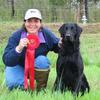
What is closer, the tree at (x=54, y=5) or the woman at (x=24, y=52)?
the woman at (x=24, y=52)

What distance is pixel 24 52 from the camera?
5.86 meters

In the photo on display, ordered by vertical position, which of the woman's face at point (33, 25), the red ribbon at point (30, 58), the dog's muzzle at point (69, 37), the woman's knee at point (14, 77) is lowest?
the woman's knee at point (14, 77)

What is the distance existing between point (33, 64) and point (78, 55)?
63 centimetres

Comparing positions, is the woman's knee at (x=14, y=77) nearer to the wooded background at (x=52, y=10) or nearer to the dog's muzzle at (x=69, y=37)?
the dog's muzzle at (x=69, y=37)

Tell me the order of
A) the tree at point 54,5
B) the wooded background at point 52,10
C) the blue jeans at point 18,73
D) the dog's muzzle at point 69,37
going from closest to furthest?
the dog's muzzle at point 69,37 < the blue jeans at point 18,73 < the wooded background at point 52,10 < the tree at point 54,5

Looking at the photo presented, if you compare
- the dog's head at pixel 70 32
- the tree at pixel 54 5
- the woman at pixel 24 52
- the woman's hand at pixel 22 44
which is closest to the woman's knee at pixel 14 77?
the woman at pixel 24 52

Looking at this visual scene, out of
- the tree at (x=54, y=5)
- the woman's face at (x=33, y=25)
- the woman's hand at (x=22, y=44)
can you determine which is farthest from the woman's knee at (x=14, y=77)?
the tree at (x=54, y=5)

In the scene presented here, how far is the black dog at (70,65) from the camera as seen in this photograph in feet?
18.8

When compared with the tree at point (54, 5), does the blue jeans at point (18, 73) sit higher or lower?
lower

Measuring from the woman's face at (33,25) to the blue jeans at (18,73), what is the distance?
0.39 metres

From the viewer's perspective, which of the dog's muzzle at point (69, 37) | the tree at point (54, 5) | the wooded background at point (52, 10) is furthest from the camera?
the tree at point (54, 5)

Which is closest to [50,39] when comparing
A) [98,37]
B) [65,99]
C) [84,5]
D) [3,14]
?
[65,99]

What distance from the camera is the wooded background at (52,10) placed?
71.1ft

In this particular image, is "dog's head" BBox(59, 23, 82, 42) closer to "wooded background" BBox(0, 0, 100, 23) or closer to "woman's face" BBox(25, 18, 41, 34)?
"woman's face" BBox(25, 18, 41, 34)
